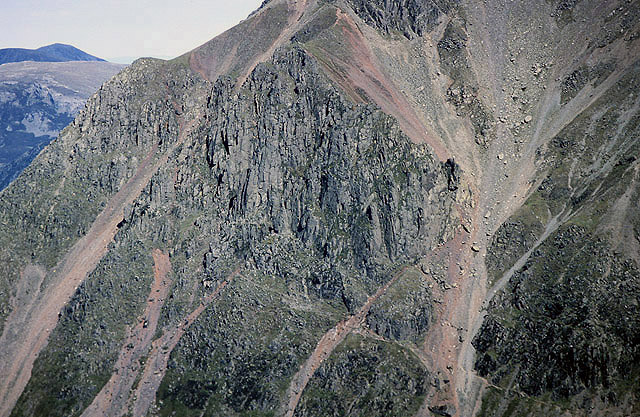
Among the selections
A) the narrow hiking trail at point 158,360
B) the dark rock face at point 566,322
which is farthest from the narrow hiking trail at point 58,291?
the dark rock face at point 566,322

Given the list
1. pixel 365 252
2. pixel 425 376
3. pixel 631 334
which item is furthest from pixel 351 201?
pixel 631 334

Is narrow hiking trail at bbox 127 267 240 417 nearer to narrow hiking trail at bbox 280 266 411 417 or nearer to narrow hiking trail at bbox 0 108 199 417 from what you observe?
narrow hiking trail at bbox 280 266 411 417

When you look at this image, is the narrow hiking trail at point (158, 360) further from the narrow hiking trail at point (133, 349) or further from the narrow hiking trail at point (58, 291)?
the narrow hiking trail at point (58, 291)

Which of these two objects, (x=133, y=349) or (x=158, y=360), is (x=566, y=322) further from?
(x=133, y=349)

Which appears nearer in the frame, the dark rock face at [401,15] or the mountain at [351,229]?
the mountain at [351,229]

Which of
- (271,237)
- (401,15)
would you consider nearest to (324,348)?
(271,237)

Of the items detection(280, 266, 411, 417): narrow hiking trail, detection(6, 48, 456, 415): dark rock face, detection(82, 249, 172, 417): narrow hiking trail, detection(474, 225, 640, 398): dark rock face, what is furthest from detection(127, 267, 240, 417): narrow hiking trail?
detection(474, 225, 640, 398): dark rock face
